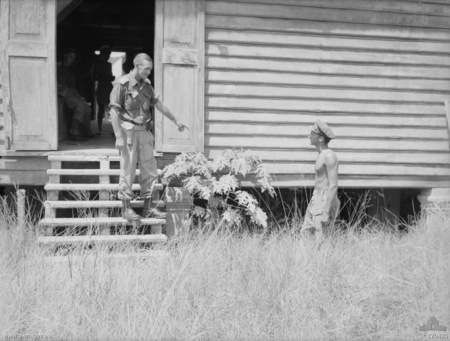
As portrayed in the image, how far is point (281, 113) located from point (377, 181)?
66.2 inches

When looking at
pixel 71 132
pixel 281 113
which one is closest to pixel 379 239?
pixel 281 113

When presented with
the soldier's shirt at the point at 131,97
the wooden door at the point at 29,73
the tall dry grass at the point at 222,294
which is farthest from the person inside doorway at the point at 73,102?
the tall dry grass at the point at 222,294

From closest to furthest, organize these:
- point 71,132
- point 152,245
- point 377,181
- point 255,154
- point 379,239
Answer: point 152,245, point 379,239, point 255,154, point 377,181, point 71,132

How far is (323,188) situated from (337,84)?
1.92m

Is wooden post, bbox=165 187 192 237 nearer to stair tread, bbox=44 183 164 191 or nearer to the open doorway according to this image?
stair tread, bbox=44 183 164 191

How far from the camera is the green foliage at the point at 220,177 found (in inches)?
241

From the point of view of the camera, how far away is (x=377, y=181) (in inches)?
283

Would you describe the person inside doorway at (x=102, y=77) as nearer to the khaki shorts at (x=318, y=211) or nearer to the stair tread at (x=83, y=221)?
the stair tread at (x=83, y=221)

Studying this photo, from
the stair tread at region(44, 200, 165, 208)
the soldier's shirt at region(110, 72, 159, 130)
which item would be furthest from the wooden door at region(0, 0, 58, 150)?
the soldier's shirt at region(110, 72, 159, 130)

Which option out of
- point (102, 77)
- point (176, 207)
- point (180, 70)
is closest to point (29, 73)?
point (180, 70)

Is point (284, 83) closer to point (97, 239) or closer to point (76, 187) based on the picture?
point (76, 187)

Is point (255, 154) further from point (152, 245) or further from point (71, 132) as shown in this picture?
point (71, 132)

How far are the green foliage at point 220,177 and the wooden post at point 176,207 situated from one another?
0.11m

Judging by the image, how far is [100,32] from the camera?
13570mm
